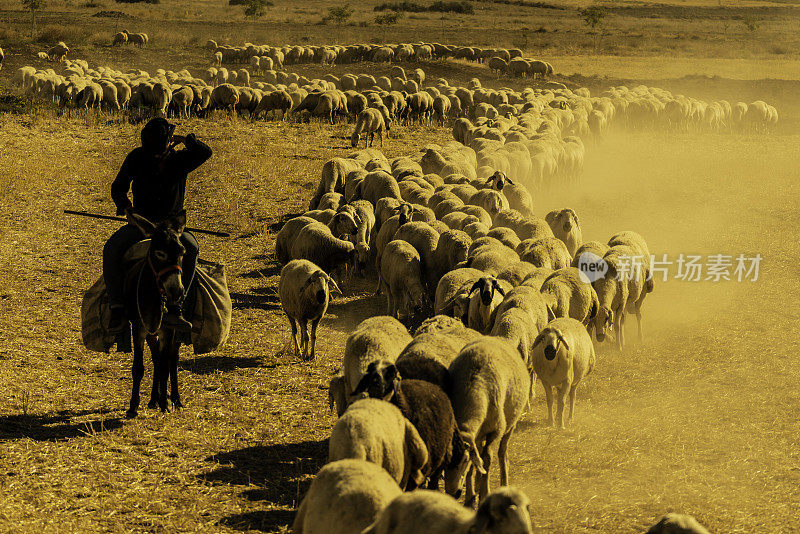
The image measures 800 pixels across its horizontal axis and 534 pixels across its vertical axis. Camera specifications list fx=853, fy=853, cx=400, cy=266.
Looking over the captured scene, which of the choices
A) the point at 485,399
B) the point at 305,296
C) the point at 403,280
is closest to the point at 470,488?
the point at 485,399

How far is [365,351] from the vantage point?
8.73 meters

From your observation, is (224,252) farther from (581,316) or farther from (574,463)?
(574,463)

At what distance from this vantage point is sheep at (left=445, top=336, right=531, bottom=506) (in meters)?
7.62

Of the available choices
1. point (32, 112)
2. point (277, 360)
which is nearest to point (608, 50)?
point (32, 112)

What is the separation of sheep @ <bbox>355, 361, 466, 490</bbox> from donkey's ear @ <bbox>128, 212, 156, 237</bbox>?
9.84 feet

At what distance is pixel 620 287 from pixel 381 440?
7.29 meters

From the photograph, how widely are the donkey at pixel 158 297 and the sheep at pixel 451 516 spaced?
416 centimetres

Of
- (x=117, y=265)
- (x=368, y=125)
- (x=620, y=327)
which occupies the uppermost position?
(x=117, y=265)

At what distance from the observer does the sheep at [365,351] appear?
855cm

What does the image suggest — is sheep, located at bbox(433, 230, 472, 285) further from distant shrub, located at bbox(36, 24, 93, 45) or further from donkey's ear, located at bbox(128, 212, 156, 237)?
distant shrub, located at bbox(36, 24, 93, 45)

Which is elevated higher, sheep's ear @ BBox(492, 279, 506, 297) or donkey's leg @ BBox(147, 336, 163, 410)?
sheep's ear @ BBox(492, 279, 506, 297)

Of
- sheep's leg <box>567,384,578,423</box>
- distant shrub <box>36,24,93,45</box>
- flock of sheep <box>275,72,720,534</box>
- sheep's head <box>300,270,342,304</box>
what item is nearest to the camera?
flock of sheep <box>275,72,720,534</box>

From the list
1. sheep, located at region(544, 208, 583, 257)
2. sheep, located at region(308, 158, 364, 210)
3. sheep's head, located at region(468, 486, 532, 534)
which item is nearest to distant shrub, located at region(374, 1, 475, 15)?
sheep, located at region(308, 158, 364, 210)

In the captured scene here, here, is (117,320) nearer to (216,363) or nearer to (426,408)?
(216,363)
